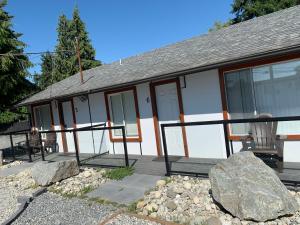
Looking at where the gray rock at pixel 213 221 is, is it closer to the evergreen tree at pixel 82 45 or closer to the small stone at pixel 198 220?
the small stone at pixel 198 220

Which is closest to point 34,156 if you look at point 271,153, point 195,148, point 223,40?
point 195,148

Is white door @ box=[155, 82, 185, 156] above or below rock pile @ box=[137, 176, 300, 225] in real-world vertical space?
above

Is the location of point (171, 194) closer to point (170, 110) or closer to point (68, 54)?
point (170, 110)

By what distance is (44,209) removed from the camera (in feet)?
23.4

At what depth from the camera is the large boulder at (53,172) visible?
8.80 meters

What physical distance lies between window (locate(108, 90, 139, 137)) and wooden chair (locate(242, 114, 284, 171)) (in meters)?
5.37

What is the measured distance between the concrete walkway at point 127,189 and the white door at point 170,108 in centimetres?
157

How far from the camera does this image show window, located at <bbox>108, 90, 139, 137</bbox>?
1145 centimetres

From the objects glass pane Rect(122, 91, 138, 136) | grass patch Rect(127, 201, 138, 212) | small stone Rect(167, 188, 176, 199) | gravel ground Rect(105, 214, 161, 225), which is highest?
glass pane Rect(122, 91, 138, 136)

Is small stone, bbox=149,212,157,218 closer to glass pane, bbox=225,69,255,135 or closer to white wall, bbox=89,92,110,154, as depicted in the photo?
glass pane, bbox=225,69,255,135

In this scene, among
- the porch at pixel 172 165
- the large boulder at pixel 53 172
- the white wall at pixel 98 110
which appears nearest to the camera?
the porch at pixel 172 165

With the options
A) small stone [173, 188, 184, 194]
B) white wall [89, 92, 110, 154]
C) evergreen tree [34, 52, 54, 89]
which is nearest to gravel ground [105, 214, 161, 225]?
small stone [173, 188, 184, 194]

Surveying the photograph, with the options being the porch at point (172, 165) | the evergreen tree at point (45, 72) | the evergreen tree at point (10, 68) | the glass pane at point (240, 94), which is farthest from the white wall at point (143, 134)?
the evergreen tree at point (45, 72)

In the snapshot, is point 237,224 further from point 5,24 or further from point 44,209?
point 5,24
